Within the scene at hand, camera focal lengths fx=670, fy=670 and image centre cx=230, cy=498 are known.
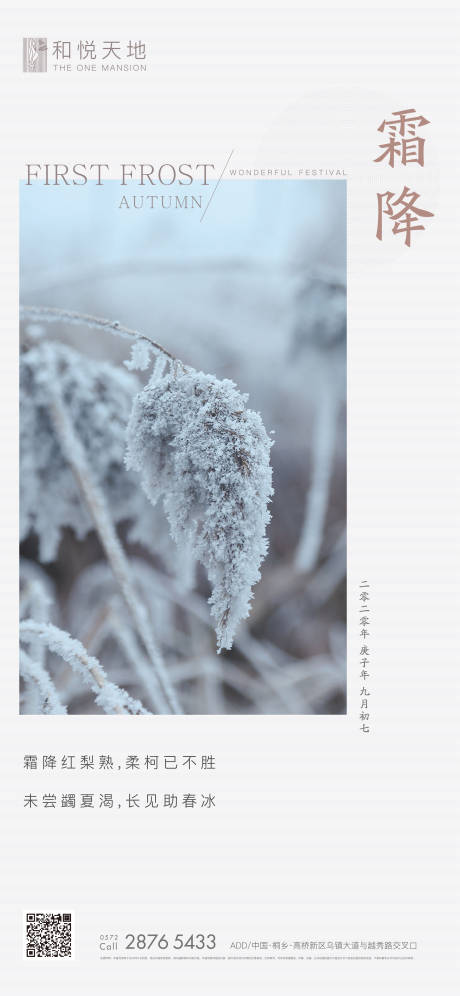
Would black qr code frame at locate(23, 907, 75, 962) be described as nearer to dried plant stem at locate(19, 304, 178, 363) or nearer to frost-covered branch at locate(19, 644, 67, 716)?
frost-covered branch at locate(19, 644, 67, 716)

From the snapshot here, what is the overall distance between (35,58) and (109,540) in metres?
0.91

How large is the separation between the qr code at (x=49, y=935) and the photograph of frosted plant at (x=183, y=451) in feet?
1.10

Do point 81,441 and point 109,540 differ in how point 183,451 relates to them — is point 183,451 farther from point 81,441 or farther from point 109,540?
point 81,441

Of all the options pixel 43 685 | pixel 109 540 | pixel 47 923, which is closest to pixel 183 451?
pixel 109 540

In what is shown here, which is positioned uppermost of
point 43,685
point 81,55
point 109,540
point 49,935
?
point 81,55

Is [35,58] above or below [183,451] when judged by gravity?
above

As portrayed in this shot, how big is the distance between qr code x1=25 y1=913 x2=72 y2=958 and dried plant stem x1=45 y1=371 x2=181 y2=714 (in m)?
0.37

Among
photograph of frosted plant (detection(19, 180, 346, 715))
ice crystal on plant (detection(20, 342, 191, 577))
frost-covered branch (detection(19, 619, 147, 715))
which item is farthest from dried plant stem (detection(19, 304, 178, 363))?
frost-covered branch (detection(19, 619, 147, 715))

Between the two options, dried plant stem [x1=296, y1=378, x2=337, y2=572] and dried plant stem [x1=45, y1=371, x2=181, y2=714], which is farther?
dried plant stem [x1=296, y1=378, x2=337, y2=572]

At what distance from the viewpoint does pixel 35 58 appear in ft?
4.00

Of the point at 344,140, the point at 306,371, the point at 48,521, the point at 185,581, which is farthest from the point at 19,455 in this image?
the point at 344,140

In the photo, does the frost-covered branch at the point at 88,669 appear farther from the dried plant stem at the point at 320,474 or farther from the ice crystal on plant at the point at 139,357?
the dried plant stem at the point at 320,474

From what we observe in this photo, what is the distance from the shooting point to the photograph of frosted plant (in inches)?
30.7

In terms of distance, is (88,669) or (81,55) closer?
(88,669)
